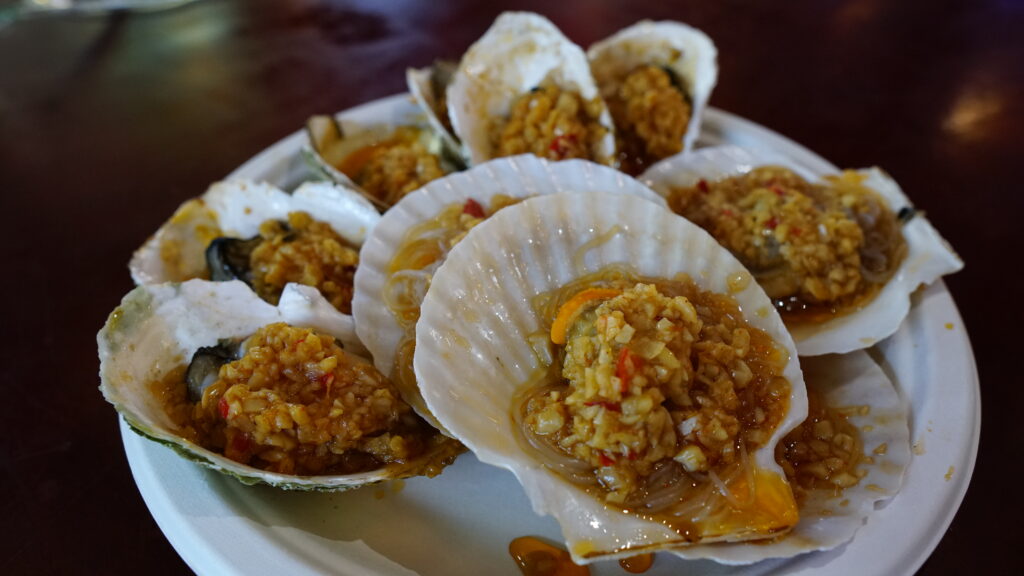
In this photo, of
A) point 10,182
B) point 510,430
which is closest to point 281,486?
point 510,430

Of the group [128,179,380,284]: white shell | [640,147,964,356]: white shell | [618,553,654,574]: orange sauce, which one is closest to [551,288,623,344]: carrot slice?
[618,553,654,574]: orange sauce

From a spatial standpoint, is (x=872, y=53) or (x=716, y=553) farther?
(x=872, y=53)

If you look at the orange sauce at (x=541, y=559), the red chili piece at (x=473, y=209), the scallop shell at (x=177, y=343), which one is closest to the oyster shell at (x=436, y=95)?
the red chili piece at (x=473, y=209)

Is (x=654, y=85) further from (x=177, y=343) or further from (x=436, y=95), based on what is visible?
(x=177, y=343)

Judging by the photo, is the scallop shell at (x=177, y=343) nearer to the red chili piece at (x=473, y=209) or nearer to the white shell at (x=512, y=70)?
the red chili piece at (x=473, y=209)

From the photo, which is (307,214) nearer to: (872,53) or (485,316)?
(485,316)

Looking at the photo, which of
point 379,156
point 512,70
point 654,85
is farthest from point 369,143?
point 654,85
